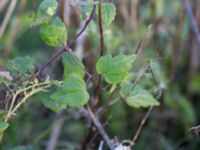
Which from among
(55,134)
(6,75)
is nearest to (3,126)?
(6,75)

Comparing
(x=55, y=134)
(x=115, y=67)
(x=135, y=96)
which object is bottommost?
(x=55, y=134)

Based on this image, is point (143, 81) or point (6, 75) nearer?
point (6, 75)

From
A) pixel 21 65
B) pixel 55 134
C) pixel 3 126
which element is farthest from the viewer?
pixel 55 134

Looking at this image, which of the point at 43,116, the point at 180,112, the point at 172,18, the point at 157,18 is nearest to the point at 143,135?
Answer: the point at 180,112

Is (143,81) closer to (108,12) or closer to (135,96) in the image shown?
(135,96)

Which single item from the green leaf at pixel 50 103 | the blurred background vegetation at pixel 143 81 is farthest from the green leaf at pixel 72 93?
the blurred background vegetation at pixel 143 81

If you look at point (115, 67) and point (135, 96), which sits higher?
point (115, 67)

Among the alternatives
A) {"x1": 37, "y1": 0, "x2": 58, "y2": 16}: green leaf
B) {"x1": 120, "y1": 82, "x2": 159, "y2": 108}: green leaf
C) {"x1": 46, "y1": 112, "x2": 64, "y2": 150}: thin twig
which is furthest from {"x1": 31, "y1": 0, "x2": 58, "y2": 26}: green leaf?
{"x1": 46, "y1": 112, "x2": 64, "y2": 150}: thin twig
